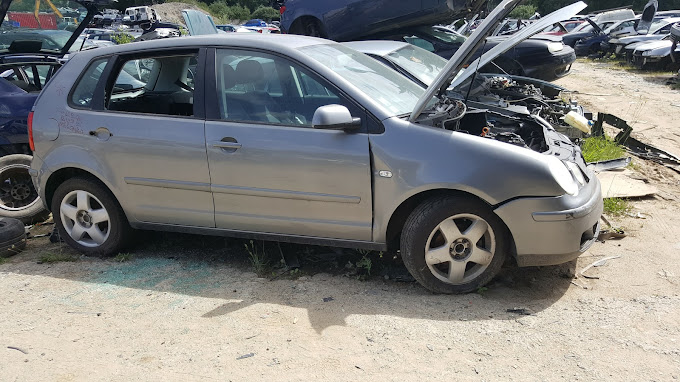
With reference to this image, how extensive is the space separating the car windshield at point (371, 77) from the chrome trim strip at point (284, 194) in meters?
0.64

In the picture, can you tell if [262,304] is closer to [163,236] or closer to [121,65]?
[163,236]

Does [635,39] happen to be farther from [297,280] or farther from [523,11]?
[523,11]

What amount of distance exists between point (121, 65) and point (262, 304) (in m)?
2.25

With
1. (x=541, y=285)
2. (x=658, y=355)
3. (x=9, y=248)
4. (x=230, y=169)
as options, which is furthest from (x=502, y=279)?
(x=9, y=248)

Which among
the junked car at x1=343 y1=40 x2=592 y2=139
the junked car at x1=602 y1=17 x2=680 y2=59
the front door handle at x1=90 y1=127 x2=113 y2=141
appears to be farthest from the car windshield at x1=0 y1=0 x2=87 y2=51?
the junked car at x1=602 y1=17 x2=680 y2=59

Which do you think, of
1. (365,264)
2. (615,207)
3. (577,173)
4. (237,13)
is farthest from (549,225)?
(237,13)

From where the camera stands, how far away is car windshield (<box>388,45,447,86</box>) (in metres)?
6.58

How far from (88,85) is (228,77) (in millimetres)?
1247

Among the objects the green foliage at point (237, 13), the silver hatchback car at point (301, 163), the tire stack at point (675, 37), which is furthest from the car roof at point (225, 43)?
the green foliage at point (237, 13)

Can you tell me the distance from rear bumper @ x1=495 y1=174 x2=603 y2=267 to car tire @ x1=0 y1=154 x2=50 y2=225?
445 cm

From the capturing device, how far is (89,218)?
4.62m

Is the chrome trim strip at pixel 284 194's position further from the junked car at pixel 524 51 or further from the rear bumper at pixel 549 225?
the junked car at pixel 524 51

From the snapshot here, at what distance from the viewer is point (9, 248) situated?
4.84 meters

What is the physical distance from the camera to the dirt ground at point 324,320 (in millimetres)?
3012
